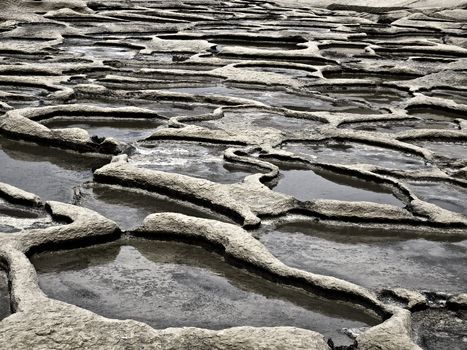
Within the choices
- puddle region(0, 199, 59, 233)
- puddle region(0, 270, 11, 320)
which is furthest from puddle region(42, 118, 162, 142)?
Answer: puddle region(0, 270, 11, 320)

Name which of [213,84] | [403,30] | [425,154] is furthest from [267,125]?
[403,30]

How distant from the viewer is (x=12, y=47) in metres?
9.16

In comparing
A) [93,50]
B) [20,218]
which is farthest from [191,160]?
[93,50]

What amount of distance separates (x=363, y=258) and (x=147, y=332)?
4.09ft

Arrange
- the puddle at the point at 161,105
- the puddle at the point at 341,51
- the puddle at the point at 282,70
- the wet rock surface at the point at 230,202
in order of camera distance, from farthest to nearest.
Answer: the puddle at the point at 341,51, the puddle at the point at 282,70, the puddle at the point at 161,105, the wet rock surface at the point at 230,202

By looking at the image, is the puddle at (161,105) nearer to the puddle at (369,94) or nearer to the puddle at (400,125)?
the puddle at (400,125)

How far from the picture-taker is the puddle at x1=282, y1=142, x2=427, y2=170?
5.02 metres

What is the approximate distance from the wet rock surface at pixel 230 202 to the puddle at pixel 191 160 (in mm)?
19

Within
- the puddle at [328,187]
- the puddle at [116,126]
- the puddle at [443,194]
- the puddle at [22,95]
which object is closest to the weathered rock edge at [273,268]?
the puddle at [328,187]

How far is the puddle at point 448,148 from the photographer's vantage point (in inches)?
210

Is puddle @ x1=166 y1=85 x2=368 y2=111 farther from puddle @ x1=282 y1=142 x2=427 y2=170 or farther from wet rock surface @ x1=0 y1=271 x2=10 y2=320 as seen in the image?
wet rock surface @ x1=0 y1=271 x2=10 y2=320

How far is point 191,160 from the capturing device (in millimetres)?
4820

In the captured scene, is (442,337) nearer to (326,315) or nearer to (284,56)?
(326,315)

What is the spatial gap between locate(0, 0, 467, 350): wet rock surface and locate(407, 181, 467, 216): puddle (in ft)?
0.06
